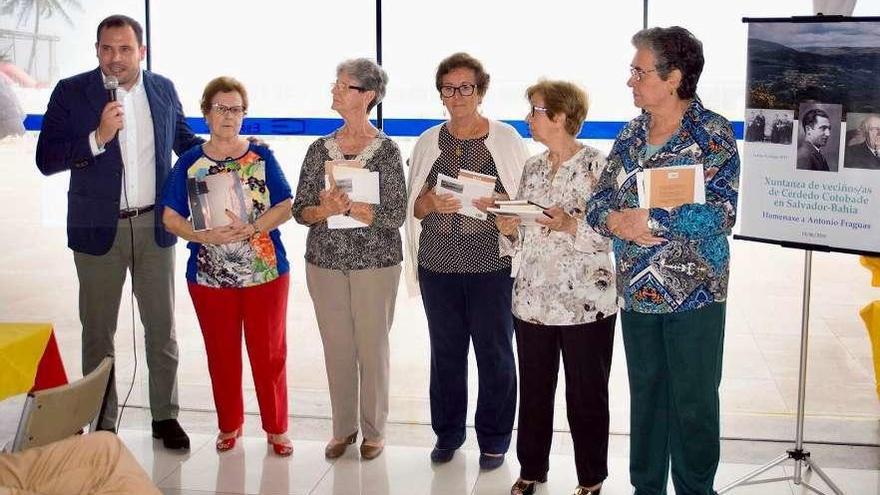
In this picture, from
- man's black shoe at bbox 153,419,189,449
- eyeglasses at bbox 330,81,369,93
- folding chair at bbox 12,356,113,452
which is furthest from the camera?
man's black shoe at bbox 153,419,189,449

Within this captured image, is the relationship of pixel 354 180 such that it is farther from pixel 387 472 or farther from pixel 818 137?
pixel 818 137

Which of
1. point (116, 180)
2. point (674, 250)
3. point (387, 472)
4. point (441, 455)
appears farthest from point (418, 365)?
point (674, 250)

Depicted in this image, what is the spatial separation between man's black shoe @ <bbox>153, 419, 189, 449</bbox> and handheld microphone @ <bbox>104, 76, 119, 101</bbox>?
1.54 metres

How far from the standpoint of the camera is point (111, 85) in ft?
15.7

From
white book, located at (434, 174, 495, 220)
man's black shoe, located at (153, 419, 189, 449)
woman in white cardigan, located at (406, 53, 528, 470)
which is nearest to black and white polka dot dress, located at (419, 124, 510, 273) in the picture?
woman in white cardigan, located at (406, 53, 528, 470)

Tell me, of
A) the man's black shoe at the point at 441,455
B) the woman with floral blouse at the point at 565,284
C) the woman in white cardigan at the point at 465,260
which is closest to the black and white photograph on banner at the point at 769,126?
the woman with floral blouse at the point at 565,284

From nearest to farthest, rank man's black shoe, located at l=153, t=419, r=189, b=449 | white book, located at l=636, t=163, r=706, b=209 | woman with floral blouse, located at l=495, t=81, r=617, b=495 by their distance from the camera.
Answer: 1. white book, located at l=636, t=163, r=706, b=209
2. woman with floral blouse, located at l=495, t=81, r=617, b=495
3. man's black shoe, located at l=153, t=419, r=189, b=449

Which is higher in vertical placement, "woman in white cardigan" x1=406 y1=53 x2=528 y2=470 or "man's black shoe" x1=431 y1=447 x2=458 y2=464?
"woman in white cardigan" x1=406 y1=53 x2=528 y2=470

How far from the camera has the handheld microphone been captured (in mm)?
4785

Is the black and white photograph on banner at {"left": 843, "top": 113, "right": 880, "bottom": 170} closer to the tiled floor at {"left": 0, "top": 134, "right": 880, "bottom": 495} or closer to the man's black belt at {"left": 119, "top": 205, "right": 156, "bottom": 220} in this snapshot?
the tiled floor at {"left": 0, "top": 134, "right": 880, "bottom": 495}

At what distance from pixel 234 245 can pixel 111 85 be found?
87cm

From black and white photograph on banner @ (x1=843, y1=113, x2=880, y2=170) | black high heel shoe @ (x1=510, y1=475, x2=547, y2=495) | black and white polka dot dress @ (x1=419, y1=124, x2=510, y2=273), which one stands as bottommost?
black high heel shoe @ (x1=510, y1=475, x2=547, y2=495)

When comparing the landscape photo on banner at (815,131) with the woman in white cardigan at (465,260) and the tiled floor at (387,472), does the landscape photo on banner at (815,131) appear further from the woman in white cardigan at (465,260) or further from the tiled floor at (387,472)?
the tiled floor at (387,472)

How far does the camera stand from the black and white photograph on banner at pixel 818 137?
13.6 ft
